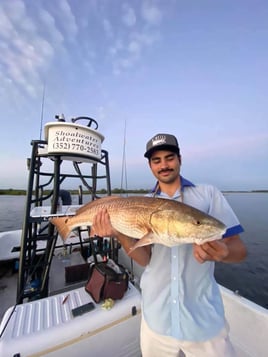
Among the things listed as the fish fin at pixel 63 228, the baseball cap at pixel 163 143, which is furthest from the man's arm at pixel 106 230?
the baseball cap at pixel 163 143

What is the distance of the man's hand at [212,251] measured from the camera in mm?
1151

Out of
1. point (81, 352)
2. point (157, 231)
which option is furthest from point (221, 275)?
point (157, 231)

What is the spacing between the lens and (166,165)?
162cm

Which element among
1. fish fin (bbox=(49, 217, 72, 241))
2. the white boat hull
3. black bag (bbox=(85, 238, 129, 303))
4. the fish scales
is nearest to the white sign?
fish fin (bbox=(49, 217, 72, 241))

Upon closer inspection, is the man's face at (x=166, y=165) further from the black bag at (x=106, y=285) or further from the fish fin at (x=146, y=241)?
the black bag at (x=106, y=285)

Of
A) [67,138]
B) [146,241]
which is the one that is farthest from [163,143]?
[67,138]

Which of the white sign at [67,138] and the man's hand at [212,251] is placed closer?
the man's hand at [212,251]

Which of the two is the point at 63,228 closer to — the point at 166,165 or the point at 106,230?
the point at 106,230

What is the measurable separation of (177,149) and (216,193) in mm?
505

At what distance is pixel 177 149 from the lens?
1634 millimetres

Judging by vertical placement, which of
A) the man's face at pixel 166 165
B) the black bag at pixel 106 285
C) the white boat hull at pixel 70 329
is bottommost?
the white boat hull at pixel 70 329

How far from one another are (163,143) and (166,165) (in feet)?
0.64

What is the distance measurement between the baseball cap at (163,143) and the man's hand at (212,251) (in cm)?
83

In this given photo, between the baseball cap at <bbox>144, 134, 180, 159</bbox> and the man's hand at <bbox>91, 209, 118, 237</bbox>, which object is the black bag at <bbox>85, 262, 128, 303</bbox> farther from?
the baseball cap at <bbox>144, 134, 180, 159</bbox>
